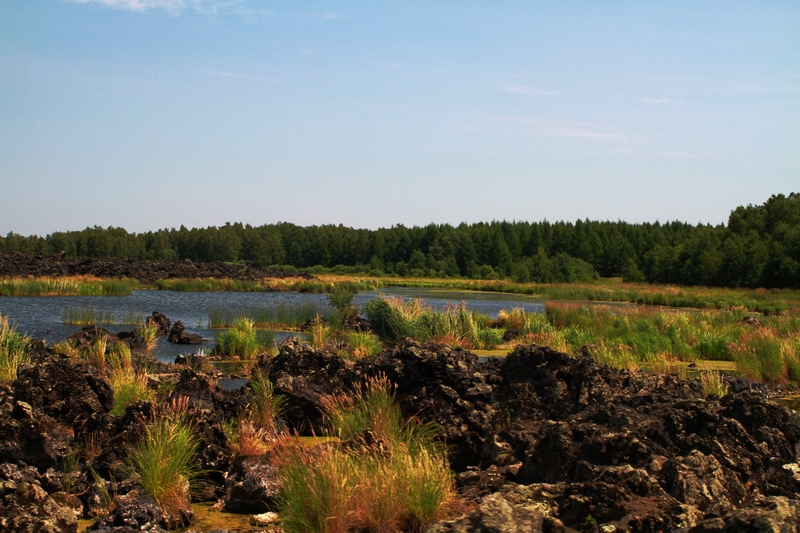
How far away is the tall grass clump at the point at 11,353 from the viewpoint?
11930 millimetres

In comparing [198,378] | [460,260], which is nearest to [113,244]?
[460,260]

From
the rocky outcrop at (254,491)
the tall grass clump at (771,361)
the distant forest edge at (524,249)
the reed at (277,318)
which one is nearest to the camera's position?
the rocky outcrop at (254,491)

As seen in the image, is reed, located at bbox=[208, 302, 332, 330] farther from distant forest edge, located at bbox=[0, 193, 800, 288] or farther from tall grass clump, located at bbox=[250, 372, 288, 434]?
distant forest edge, located at bbox=[0, 193, 800, 288]

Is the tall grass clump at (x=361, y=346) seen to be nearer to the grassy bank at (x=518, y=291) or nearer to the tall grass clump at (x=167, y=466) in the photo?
the tall grass clump at (x=167, y=466)

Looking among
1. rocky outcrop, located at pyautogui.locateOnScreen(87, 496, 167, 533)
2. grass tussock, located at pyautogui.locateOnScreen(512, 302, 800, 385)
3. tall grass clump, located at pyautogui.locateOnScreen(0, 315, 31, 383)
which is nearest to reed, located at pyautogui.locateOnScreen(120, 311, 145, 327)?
tall grass clump, located at pyautogui.locateOnScreen(0, 315, 31, 383)

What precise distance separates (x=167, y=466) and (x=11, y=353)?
887 cm

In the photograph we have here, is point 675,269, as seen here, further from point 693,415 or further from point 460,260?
point 693,415

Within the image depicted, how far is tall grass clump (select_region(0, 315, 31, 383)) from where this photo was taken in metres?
11.9

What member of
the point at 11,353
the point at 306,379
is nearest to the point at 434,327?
the point at 306,379

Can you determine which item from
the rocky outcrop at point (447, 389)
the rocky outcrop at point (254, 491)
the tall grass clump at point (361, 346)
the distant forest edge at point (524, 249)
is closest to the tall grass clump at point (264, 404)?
the rocky outcrop at point (447, 389)

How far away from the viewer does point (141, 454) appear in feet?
23.9

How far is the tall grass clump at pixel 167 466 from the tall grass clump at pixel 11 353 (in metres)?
5.16

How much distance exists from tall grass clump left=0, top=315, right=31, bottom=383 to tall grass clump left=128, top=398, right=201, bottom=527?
516 cm

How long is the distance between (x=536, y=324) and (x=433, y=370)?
50.7 ft
